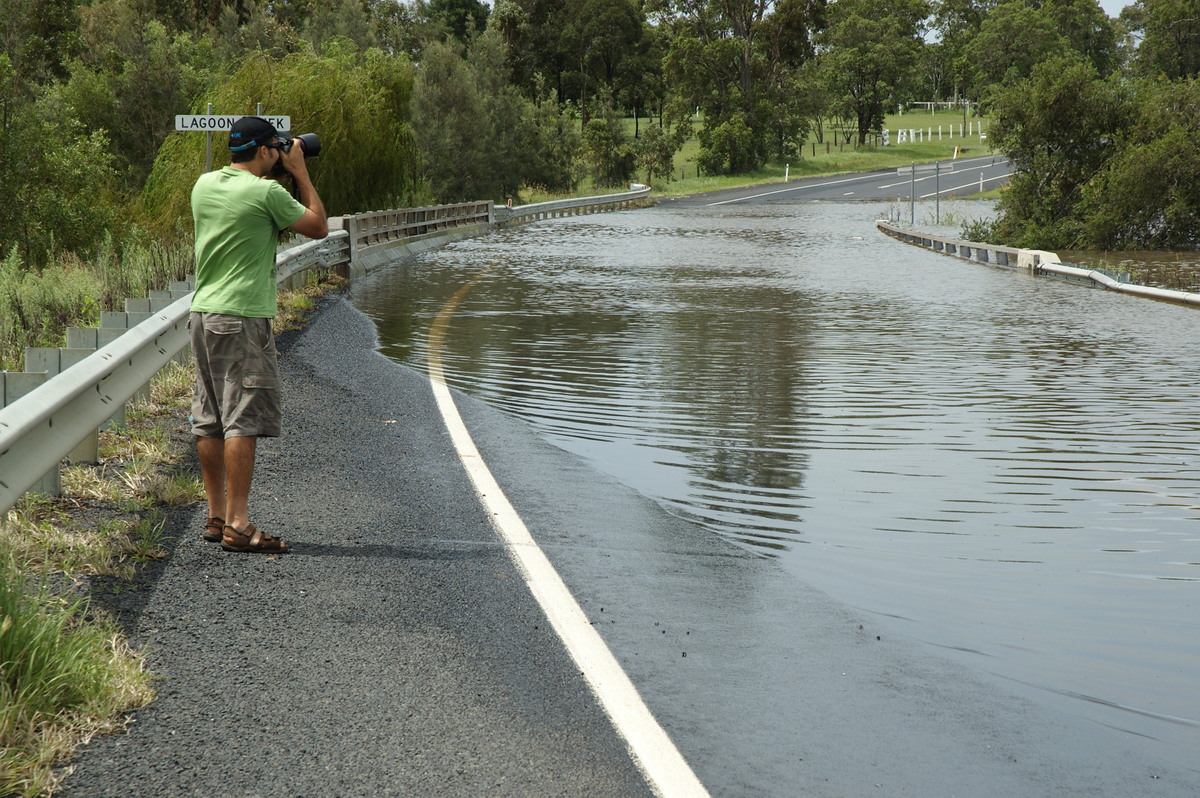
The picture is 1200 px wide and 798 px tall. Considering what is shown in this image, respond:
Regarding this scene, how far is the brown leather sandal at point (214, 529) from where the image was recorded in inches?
244

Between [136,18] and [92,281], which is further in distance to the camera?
[136,18]

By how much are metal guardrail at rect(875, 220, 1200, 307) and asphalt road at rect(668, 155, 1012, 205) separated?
28.7 meters

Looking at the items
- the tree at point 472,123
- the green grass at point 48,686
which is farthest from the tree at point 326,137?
the green grass at point 48,686

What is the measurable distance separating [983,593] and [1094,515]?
5.87ft

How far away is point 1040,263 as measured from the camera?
2545cm

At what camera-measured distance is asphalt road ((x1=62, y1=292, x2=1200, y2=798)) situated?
3.82 m

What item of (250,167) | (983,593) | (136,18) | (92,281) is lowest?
(983,593)

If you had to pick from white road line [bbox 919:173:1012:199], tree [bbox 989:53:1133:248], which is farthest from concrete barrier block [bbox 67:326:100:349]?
white road line [bbox 919:173:1012:199]

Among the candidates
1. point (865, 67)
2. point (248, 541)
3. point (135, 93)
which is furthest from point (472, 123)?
point (865, 67)

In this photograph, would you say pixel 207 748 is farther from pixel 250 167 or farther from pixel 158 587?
pixel 250 167

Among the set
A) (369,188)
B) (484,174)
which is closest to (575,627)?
(369,188)

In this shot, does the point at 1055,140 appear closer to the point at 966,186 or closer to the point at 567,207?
the point at 567,207

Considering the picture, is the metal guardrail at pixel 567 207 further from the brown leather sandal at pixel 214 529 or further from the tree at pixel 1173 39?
the tree at pixel 1173 39

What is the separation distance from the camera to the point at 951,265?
27594 mm
